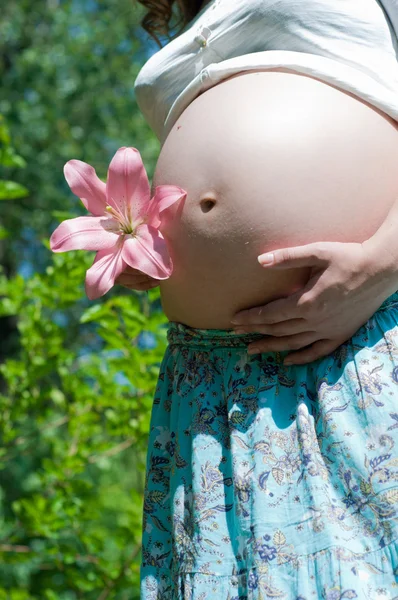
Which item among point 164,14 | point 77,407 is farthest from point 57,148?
point 164,14

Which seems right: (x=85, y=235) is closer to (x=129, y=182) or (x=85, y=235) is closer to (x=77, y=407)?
(x=129, y=182)

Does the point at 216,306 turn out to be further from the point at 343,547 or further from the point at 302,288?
the point at 343,547

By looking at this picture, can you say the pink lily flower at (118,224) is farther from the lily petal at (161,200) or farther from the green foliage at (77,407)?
the green foliage at (77,407)

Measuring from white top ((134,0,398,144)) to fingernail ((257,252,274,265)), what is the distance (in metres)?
0.26

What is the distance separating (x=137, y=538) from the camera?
2.08 meters

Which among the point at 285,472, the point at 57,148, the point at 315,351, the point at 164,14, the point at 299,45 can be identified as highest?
the point at 57,148

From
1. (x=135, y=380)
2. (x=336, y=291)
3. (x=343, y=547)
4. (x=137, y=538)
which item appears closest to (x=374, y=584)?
(x=343, y=547)

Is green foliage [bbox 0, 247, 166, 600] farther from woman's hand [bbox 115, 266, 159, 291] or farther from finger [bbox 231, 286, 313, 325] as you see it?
finger [bbox 231, 286, 313, 325]

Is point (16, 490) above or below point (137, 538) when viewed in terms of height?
above

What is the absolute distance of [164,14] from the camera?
5.33 feet

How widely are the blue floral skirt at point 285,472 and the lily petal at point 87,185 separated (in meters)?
0.23

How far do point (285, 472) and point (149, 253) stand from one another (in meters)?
0.34

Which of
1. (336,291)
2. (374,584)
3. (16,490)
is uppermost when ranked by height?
(16,490)

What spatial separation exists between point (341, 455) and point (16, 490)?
140 inches
